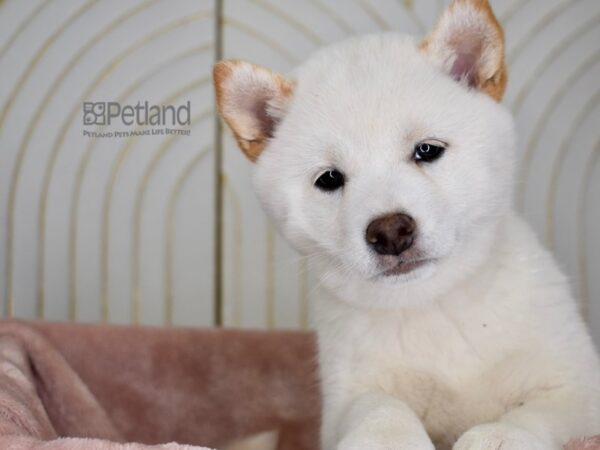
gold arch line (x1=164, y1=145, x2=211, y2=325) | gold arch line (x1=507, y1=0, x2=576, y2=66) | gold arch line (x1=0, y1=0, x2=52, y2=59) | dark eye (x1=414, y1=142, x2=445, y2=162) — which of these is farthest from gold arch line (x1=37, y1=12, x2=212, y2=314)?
dark eye (x1=414, y1=142, x2=445, y2=162)

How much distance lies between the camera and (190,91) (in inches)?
129

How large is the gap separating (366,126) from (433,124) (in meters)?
Answer: 0.14

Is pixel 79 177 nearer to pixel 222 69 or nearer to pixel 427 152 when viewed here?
pixel 222 69

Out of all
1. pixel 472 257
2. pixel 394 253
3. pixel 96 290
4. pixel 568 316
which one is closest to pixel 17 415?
pixel 394 253

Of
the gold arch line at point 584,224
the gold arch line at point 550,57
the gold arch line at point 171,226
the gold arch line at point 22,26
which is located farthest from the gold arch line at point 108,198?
the gold arch line at point 584,224

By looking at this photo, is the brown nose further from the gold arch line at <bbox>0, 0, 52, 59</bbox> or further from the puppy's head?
the gold arch line at <bbox>0, 0, 52, 59</bbox>

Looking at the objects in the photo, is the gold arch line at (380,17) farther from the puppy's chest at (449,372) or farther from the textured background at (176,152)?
the puppy's chest at (449,372)

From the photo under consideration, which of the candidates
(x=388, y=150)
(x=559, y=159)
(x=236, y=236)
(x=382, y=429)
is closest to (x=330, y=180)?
→ (x=388, y=150)

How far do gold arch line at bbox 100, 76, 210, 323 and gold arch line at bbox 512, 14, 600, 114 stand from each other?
114cm

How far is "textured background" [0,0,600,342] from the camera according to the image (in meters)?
3.20

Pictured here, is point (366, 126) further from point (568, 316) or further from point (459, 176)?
point (568, 316)

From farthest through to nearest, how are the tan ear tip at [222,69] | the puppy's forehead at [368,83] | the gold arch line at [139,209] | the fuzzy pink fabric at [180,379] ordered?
the gold arch line at [139,209]
the fuzzy pink fabric at [180,379]
the tan ear tip at [222,69]
the puppy's forehead at [368,83]

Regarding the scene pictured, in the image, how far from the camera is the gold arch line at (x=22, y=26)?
3.23m

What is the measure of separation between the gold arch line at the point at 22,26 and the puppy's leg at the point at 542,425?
2.31m
